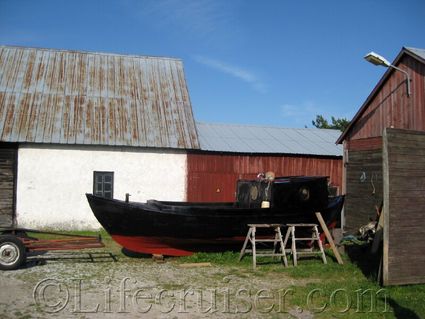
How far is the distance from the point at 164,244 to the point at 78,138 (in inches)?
265

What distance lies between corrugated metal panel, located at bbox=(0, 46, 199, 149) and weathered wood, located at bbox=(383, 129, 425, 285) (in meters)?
9.22

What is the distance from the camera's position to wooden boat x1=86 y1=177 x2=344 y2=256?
33.2 ft

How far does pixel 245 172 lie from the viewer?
56.9 feet

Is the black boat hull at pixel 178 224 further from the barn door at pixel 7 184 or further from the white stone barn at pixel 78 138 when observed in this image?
the barn door at pixel 7 184

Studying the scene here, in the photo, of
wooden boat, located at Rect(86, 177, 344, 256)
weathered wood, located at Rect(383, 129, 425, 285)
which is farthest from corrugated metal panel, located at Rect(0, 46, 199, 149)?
weathered wood, located at Rect(383, 129, 425, 285)

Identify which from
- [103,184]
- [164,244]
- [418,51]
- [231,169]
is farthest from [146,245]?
[418,51]

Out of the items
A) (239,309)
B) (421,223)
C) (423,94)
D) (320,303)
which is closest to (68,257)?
(239,309)

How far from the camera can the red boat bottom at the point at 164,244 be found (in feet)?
34.0

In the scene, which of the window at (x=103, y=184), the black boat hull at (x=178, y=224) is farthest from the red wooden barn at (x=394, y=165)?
the window at (x=103, y=184)

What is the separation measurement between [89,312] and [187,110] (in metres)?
Answer: 12.6

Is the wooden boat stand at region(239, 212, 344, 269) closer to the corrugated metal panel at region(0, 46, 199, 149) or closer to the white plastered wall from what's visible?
the white plastered wall

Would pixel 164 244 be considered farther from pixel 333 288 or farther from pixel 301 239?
pixel 333 288

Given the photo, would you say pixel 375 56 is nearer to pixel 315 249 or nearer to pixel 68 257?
pixel 315 249

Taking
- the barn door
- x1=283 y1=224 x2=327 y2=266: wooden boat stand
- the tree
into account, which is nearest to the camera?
x1=283 y1=224 x2=327 y2=266: wooden boat stand
